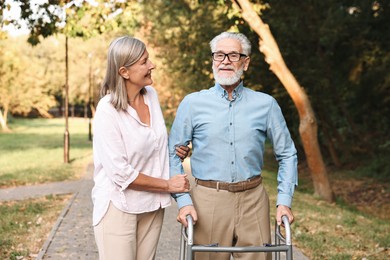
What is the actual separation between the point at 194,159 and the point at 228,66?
58 centimetres

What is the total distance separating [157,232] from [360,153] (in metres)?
20.9

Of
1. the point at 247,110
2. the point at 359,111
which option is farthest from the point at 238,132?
the point at 359,111

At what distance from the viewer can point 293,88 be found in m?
13.2

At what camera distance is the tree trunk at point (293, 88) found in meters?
12.9

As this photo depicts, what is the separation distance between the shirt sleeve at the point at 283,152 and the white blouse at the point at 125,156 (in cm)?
63

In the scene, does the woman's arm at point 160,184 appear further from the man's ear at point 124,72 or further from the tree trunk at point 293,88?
the tree trunk at point 293,88

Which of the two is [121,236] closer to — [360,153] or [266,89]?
[266,89]

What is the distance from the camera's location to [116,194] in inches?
135

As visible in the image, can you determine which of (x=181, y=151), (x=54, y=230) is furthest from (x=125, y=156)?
(x=54, y=230)

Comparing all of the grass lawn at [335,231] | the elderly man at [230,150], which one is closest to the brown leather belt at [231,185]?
the elderly man at [230,150]

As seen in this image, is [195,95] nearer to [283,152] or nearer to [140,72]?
[140,72]

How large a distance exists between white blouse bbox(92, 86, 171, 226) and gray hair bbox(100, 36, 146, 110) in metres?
0.05

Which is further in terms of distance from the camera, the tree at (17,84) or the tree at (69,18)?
the tree at (17,84)

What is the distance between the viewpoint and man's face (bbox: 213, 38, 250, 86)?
3.60 metres
